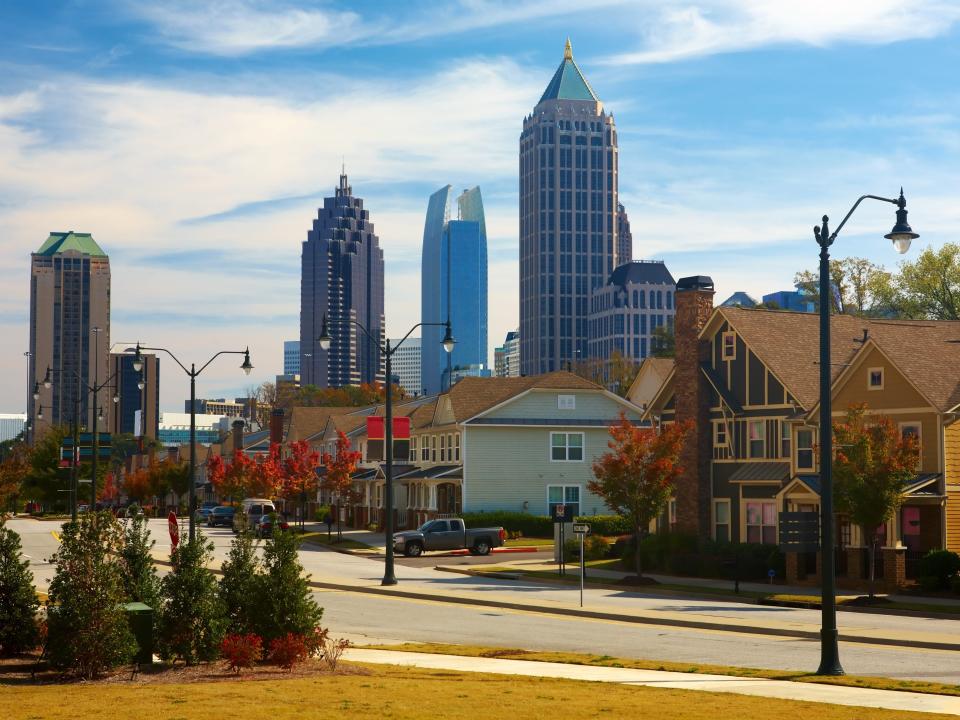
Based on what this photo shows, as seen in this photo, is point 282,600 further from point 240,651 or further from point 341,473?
point 341,473

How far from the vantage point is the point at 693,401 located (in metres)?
56.1

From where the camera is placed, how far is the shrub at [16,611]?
22.0 metres

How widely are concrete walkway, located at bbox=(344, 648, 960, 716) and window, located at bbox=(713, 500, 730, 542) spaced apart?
106ft

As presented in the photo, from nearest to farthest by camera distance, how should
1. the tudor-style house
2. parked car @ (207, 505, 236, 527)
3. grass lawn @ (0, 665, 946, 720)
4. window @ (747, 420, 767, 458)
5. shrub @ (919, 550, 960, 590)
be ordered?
grass lawn @ (0, 665, 946, 720) → shrub @ (919, 550, 960, 590) → the tudor-style house → window @ (747, 420, 767, 458) → parked car @ (207, 505, 236, 527)

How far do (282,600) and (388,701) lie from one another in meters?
4.85

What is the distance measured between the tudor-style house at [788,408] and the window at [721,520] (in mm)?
47

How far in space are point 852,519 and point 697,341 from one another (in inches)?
641

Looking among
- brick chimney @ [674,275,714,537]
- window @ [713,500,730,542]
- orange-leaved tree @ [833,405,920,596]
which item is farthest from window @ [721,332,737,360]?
orange-leaved tree @ [833,405,920,596]

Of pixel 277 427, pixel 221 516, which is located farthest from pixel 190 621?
pixel 277 427

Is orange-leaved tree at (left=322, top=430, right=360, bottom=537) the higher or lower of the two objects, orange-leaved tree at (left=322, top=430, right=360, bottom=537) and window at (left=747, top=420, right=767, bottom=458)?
the lower

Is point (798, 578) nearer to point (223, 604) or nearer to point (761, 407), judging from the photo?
point (761, 407)

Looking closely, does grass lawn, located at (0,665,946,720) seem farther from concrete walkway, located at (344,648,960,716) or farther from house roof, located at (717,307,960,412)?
house roof, located at (717,307,960,412)

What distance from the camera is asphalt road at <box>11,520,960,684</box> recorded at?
24.3 metres

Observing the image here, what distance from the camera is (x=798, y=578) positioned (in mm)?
46062
